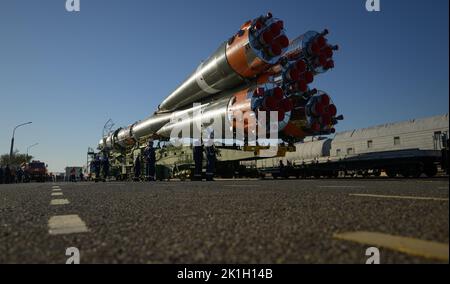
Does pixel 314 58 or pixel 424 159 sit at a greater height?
pixel 314 58

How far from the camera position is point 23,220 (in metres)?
3.76

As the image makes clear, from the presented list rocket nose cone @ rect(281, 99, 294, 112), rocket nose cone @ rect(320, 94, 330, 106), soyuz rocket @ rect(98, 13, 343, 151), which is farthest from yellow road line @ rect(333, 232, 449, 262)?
rocket nose cone @ rect(320, 94, 330, 106)

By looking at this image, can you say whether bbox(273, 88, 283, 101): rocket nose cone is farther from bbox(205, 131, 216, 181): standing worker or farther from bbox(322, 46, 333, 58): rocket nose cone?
bbox(205, 131, 216, 181): standing worker

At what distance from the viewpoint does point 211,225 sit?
3.02 meters

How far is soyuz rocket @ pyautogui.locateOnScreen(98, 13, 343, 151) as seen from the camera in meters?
18.3

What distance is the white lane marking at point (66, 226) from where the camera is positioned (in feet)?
9.43

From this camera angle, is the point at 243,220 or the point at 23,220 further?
the point at 23,220

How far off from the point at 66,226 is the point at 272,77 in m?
17.7

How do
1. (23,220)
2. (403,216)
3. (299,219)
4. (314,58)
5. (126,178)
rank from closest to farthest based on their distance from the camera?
(403,216) < (299,219) < (23,220) < (314,58) < (126,178)

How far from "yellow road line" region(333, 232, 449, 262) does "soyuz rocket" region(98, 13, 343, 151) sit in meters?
15.8

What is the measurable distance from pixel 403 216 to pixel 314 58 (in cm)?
1822

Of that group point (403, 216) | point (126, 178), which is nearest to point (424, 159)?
point (403, 216)

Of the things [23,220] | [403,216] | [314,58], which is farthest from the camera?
[314,58]
